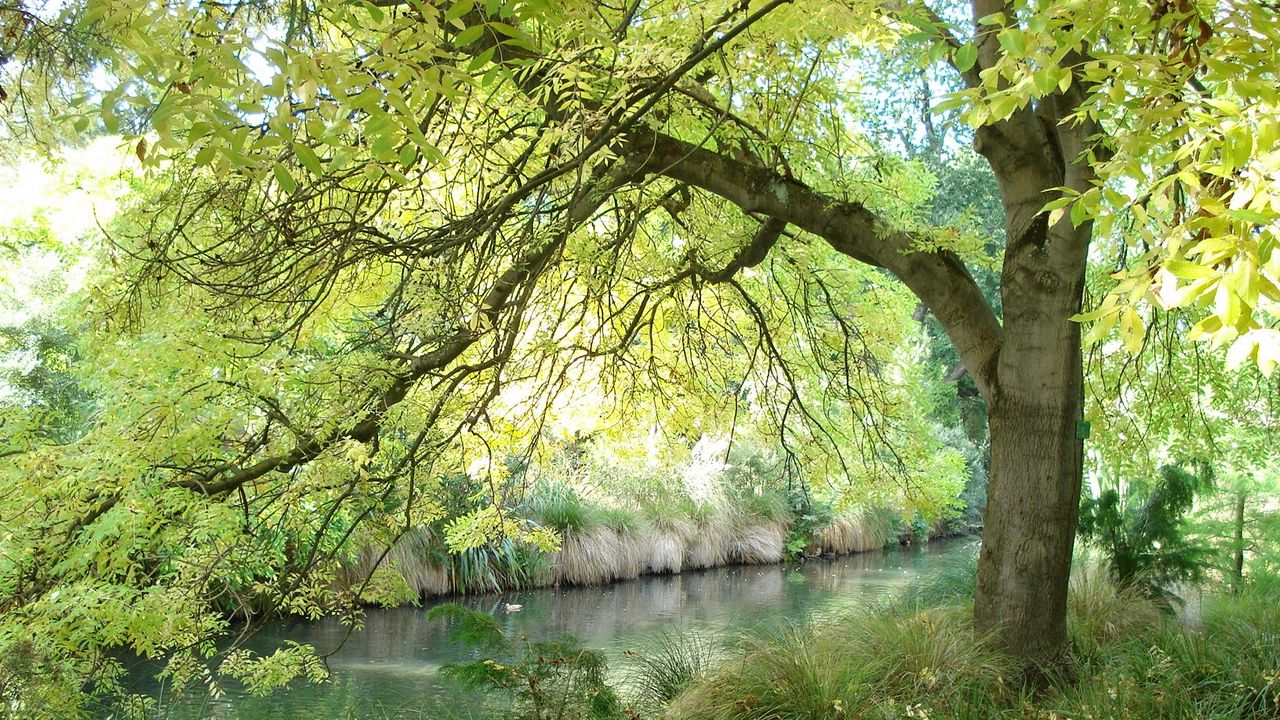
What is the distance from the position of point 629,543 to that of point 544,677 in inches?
343

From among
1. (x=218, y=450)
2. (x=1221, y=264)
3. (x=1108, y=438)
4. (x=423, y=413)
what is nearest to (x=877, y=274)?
(x=1108, y=438)

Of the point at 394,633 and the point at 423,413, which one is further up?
the point at 423,413

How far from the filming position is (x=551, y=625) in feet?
33.2

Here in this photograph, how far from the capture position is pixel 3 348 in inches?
375

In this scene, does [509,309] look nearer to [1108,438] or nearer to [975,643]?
[975,643]

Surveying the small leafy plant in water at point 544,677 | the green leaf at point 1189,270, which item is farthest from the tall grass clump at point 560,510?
the green leaf at point 1189,270

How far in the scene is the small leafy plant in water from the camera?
4.62m

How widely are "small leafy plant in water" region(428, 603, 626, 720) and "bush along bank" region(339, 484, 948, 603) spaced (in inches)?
172

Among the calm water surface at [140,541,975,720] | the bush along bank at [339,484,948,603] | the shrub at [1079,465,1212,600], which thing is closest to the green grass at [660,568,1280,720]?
the shrub at [1079,465,1212,600]

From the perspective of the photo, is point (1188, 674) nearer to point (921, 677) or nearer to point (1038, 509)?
point (1038, 509)

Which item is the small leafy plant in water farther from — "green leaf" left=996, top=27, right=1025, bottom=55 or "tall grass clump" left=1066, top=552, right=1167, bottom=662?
"green leaf" left=996, top=27, right=1025, bottom=55

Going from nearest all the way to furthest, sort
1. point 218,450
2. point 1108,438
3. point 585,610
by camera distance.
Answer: point 218,450
point 1108,438
point 585,610

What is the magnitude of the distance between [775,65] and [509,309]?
6.04 feet

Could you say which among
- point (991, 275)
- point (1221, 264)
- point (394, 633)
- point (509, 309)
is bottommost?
point (394, 633)
